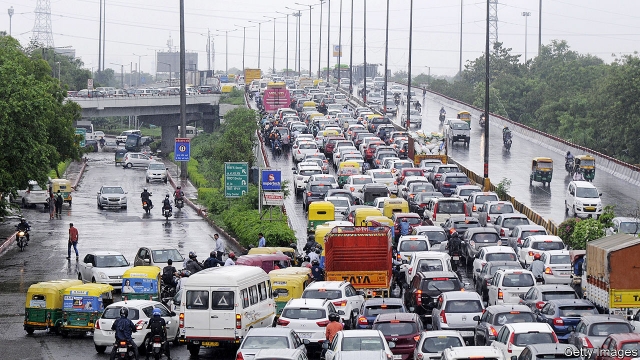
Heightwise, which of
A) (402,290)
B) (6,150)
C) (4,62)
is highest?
(4,62)

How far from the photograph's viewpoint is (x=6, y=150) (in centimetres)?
4616

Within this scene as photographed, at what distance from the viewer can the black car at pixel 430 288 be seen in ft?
98.7

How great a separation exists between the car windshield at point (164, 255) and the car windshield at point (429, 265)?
336 inches

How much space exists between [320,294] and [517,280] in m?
5.73

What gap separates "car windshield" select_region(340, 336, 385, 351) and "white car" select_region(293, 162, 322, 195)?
121 ft

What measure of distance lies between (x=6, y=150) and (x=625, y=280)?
2714 centimetres

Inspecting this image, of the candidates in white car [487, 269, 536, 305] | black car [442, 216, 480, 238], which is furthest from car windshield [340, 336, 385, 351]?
black car [442, 216, 480, 238]

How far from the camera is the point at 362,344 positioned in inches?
850

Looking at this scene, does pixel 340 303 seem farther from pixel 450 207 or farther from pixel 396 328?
pixel 450 207

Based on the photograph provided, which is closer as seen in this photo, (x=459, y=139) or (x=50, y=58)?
(x=459, y=139)

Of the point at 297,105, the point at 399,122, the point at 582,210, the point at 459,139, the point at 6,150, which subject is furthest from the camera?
the point at 297,105

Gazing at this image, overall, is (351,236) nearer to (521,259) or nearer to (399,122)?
(521,259)

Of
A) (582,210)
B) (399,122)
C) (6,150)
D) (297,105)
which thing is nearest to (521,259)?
(582,210)

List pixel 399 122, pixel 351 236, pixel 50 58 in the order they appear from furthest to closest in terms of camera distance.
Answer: pixel 50 58, pixel 399 122, pixel 351 236
